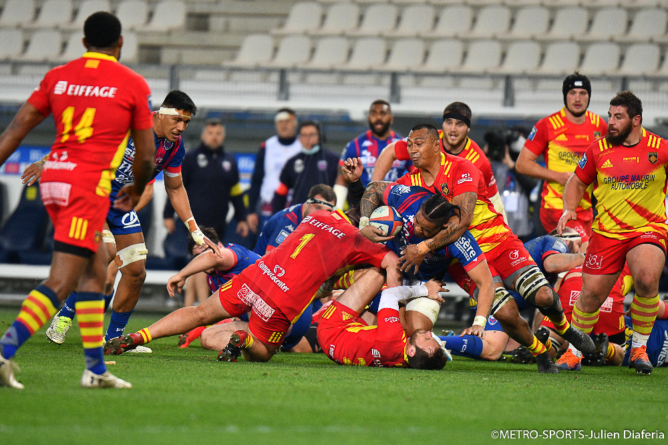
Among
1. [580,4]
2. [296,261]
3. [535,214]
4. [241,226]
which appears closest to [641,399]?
[296,261]

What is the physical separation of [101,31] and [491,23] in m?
13.3

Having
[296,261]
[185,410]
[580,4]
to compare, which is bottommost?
[185,410]

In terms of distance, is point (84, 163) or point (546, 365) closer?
point (84, 163)

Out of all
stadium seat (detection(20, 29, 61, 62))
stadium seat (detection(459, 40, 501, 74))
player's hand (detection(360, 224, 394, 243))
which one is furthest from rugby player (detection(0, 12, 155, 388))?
stadium seat (detection(20, 29, 61, 62))

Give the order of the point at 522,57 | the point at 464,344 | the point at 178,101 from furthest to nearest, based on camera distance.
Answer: the point at 522,57 < the point at 464,344 < the point at 178,101

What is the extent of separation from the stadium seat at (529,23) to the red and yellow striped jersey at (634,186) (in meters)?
10.2

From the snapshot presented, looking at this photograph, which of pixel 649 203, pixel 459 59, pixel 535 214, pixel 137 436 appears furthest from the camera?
pixel 459 59

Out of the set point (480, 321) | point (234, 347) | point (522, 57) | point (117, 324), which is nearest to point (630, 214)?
point (480, 321)

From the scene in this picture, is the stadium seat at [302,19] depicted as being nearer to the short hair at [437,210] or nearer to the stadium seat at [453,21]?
the stadium seat at [453,21]

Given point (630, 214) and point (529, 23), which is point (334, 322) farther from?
point (529, 23)

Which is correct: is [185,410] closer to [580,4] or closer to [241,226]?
[241,226]

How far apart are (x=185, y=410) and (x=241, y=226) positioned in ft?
23.4

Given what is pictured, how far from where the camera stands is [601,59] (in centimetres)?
1523

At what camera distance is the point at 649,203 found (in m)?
6.43
